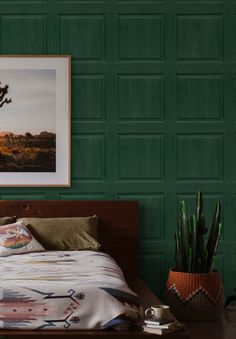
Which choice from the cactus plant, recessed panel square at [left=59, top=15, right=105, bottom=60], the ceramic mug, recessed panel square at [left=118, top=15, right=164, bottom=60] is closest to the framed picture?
recessed panel square at [left=59, top=15, right=105, bottom=60]

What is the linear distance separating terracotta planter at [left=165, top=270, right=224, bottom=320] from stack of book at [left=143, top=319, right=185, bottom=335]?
1.07 meters

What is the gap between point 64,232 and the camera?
184 inches

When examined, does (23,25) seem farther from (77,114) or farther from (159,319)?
(159,319)

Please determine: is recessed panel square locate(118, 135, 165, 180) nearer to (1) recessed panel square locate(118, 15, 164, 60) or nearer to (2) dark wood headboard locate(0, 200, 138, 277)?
(2) dark wood headboard locate(0, 200, 138, 277)

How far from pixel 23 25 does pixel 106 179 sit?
4.64 ft

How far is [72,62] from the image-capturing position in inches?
197

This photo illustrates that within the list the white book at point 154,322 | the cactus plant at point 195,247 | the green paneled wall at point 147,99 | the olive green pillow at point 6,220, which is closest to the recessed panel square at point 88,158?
the green paneled wall at point 147,99

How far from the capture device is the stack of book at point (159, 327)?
296 cm

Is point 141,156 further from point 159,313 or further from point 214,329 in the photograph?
point 159,313

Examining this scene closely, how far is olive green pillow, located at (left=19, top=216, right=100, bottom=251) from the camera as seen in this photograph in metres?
4.62

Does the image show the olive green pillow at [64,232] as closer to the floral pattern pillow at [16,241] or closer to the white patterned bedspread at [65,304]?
the floral pattern pillow at [16,241]

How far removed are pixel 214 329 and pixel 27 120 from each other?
2.22 meters

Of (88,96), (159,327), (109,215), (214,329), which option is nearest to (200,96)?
(88,96)

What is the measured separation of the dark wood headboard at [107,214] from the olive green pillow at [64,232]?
5.8 inches
